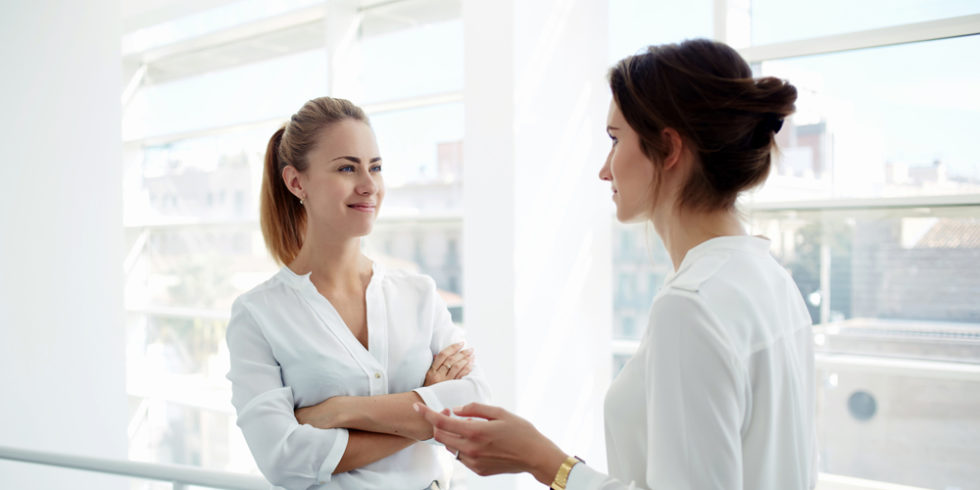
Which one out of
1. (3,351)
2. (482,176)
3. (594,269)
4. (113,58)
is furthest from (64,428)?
(594,269)

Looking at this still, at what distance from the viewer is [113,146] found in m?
3.52

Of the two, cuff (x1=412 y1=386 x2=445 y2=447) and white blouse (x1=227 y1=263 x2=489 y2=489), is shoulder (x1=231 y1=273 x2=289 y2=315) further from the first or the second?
cuff (x1=412 y1=386 x2=445 y2=447)

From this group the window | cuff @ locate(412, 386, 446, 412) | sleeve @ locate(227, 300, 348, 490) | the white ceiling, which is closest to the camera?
sleeve @ locate(227, 300, 348, 490)

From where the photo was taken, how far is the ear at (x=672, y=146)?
1.09 metres

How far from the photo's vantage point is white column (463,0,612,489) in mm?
2936

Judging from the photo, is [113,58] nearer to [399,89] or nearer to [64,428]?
[399,89]

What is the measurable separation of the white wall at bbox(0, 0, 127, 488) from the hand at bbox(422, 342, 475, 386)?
91.8 inches

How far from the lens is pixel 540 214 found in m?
3.05

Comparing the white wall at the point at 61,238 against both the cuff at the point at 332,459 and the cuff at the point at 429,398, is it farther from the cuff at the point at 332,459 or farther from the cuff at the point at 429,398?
the cuff at the point at 429,398

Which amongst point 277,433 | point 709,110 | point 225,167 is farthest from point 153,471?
point 225,167

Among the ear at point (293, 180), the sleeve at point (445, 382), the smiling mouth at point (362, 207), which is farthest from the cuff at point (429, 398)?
the ear at point (293, 180)

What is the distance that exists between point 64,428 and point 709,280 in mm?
3314

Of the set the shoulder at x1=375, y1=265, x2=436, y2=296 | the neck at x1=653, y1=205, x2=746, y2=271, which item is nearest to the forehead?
the shoulder at x1=375, y1=265, x2=436, y2=296

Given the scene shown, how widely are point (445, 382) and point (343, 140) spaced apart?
25.6 inches
